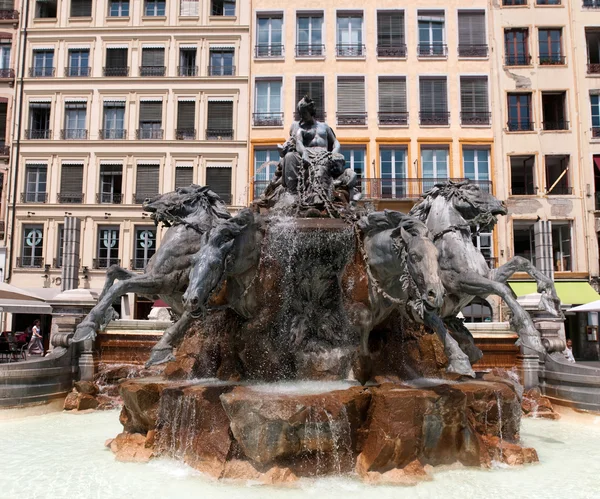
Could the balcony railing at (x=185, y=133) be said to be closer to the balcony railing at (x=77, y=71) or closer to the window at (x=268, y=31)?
the window at (x=268, y=31)

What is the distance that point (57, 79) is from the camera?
103 feet

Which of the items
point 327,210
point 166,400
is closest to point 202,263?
point 166,400

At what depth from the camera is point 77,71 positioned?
104 feet

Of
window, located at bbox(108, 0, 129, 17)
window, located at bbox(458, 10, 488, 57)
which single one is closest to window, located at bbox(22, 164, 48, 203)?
window, located at bbox(108, 0, 129, 17)

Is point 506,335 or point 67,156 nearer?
point 506,335

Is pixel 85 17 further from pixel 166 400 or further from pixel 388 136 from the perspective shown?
pixel 166 400

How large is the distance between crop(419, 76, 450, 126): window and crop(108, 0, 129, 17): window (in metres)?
17.9

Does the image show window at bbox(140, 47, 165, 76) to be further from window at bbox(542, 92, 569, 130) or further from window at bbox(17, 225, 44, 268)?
window at bbox(542, 92, 569, 130)

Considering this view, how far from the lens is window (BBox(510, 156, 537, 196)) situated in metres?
29.1

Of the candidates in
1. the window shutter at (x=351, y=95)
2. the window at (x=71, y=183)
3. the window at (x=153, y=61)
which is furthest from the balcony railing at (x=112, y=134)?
the window shutter at (x=351, y=95)

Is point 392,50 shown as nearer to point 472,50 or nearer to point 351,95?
point 351,95

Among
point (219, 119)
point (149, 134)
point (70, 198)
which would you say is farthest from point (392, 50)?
point (70, 198)

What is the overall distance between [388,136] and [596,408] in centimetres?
2196

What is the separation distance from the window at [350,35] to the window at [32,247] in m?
19.8
